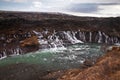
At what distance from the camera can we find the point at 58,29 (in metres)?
79.9

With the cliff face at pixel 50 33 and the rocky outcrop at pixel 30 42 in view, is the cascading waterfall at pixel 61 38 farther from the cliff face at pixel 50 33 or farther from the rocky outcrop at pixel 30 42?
the rocky outcrop at pixel 30 42

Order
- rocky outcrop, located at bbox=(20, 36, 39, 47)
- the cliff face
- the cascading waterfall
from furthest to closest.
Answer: the cliff face < rocky outcrop, located at bbox=(20, 36, 39, 47) < the cascading waterfall

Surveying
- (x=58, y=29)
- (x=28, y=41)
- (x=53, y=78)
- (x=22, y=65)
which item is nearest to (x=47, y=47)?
(x=28, y=41)

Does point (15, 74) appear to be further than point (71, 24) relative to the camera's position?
No

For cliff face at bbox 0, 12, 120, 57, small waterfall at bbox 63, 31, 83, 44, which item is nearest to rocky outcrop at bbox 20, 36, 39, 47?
cliff face at bbox 0, 12, 120, 57

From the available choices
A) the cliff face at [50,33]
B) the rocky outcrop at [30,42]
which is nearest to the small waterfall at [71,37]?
the cliff face at [50,33]

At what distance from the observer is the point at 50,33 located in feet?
248

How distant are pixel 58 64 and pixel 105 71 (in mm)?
19719

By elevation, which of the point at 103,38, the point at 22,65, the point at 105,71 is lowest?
the point at 103,38

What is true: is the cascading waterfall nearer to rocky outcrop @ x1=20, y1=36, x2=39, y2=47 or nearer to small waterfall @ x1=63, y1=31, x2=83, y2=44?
small waterfall @ x1=63, y1=31, x2=83, y2=44

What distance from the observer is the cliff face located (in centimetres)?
6288

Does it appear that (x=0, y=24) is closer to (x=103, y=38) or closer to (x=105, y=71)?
(x=103, y=38)

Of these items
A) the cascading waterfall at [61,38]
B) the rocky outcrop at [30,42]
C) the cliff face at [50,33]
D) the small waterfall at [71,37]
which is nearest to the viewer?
the cascading waterfall at [61,38]

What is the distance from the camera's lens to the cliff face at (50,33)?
6288cm
